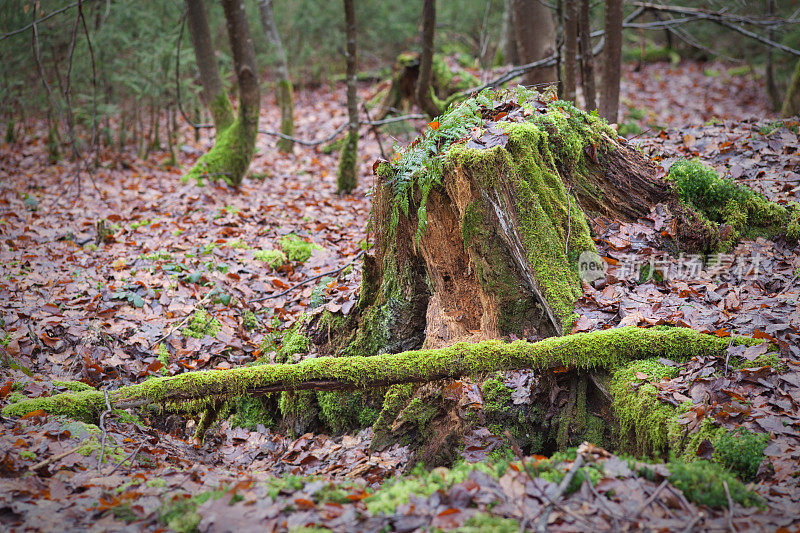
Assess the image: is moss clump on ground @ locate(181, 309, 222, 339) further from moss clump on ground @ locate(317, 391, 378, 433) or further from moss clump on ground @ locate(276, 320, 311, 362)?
moss clump on ground @ locate(317, 391, 378, 433)

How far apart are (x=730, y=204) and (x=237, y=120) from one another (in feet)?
26.8

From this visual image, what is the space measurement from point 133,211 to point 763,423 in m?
8.65

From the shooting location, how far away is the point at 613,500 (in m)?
2.32

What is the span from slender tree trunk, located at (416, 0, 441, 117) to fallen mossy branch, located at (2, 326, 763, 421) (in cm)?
731

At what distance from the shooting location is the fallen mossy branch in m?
3.41

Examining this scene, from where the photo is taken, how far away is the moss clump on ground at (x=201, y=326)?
5285mm

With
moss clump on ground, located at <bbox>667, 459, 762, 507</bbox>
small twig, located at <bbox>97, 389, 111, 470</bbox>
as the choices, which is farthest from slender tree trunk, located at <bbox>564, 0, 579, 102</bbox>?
small twig, located at <bbox>97, 389, 111, 470</bbox>

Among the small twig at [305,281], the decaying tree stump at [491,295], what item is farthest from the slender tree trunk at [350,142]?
the decaying tree stump at [491,295]

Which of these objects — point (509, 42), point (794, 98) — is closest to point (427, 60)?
point (794, 98)

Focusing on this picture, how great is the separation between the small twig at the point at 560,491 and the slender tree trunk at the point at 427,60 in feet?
27.3

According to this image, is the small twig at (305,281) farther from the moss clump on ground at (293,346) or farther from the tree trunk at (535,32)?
the tree trunk at (535,32)

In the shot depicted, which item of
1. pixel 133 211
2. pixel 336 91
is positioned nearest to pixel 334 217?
pixel 133 211

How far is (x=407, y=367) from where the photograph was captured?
11.6ft

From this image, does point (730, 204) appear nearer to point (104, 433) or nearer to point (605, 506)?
point (605, 506)
